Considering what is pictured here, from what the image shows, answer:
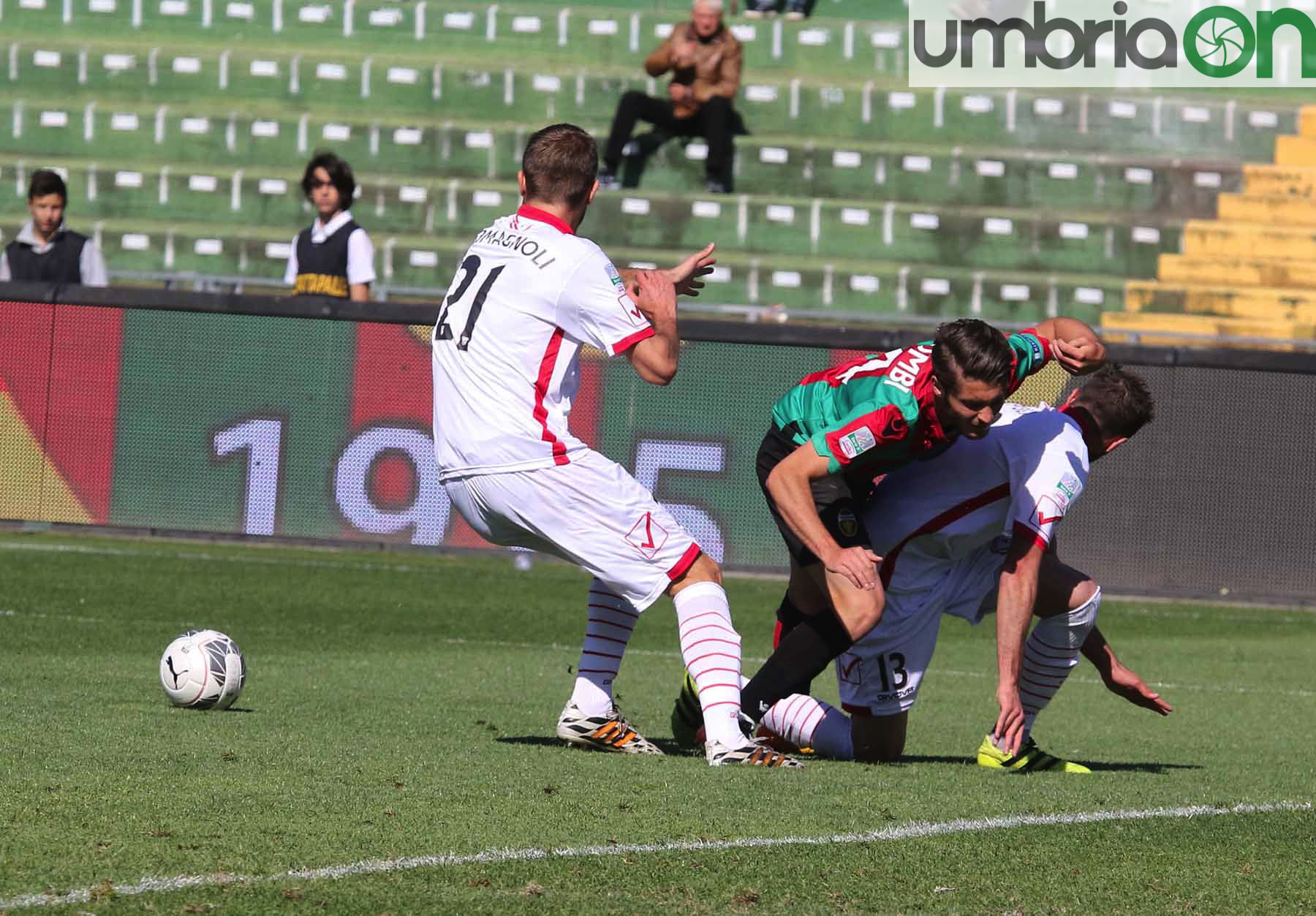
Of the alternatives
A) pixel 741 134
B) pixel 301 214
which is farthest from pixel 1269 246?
pixel 301 214

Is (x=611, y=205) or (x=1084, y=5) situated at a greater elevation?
(x=1084, y=5)

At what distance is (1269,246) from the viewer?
19.8 meters

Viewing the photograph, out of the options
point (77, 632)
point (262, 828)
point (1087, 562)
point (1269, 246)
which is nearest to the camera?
point (262, 828)

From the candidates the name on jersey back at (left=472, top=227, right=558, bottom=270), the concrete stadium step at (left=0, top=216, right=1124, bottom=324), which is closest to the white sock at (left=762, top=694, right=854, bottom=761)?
the name on jersey back at (left=472, top=227, right=558, bottom=270)

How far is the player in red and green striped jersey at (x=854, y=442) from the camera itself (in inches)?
229

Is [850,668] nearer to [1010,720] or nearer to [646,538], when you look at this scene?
[1010,720]

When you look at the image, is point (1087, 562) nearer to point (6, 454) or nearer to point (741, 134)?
point (6, 454)

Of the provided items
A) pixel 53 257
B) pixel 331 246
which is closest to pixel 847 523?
pixel 331 246

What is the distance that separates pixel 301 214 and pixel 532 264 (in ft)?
50.3

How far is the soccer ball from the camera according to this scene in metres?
6.73

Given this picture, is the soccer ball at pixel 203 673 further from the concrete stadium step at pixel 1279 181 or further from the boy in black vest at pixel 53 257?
the concrete stadium step at pixel 1279 181

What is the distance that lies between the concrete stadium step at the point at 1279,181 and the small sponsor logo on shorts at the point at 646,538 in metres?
16.2

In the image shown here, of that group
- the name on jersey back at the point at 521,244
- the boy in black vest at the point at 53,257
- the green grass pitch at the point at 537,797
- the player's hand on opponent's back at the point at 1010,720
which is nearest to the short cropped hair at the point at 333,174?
the boy in black vest at the point at 53,257

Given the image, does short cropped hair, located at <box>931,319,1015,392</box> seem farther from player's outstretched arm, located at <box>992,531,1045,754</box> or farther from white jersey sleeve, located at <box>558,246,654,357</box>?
white jersey sleeve, located at <box>558,246,654,357</box>
